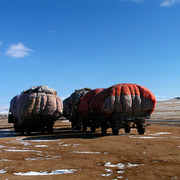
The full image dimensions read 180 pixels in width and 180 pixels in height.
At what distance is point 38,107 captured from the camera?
17.5 metres

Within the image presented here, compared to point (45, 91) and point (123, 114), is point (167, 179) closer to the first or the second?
point (123, 114)

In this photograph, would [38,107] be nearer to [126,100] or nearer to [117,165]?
[126,100]

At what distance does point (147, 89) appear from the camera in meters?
15.1

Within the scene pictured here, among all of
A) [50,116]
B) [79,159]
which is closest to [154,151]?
[79,159]

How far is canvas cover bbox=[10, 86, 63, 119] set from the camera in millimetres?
17375

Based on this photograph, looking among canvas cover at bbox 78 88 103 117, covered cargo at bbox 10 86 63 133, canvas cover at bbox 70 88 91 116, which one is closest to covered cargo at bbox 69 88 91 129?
canvas cover at bbox 70 88 91 116

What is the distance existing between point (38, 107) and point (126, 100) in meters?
7.03

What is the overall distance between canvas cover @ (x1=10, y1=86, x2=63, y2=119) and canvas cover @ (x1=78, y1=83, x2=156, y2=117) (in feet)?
15.4

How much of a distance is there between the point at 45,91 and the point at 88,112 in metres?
4.20

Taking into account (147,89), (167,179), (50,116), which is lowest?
(167,179)

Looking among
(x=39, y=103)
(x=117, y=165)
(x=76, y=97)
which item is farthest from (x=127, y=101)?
(x=76, y=97)

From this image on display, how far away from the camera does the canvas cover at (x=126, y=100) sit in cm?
1434

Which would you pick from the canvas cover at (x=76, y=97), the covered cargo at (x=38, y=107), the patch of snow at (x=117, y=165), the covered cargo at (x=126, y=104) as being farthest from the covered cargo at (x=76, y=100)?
the patch of snow at (x=117, y=165)

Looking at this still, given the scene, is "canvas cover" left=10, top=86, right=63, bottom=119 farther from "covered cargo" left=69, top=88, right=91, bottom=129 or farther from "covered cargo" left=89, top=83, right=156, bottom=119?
"covered cargo" left=69, top=88, right=91, bottom=129
